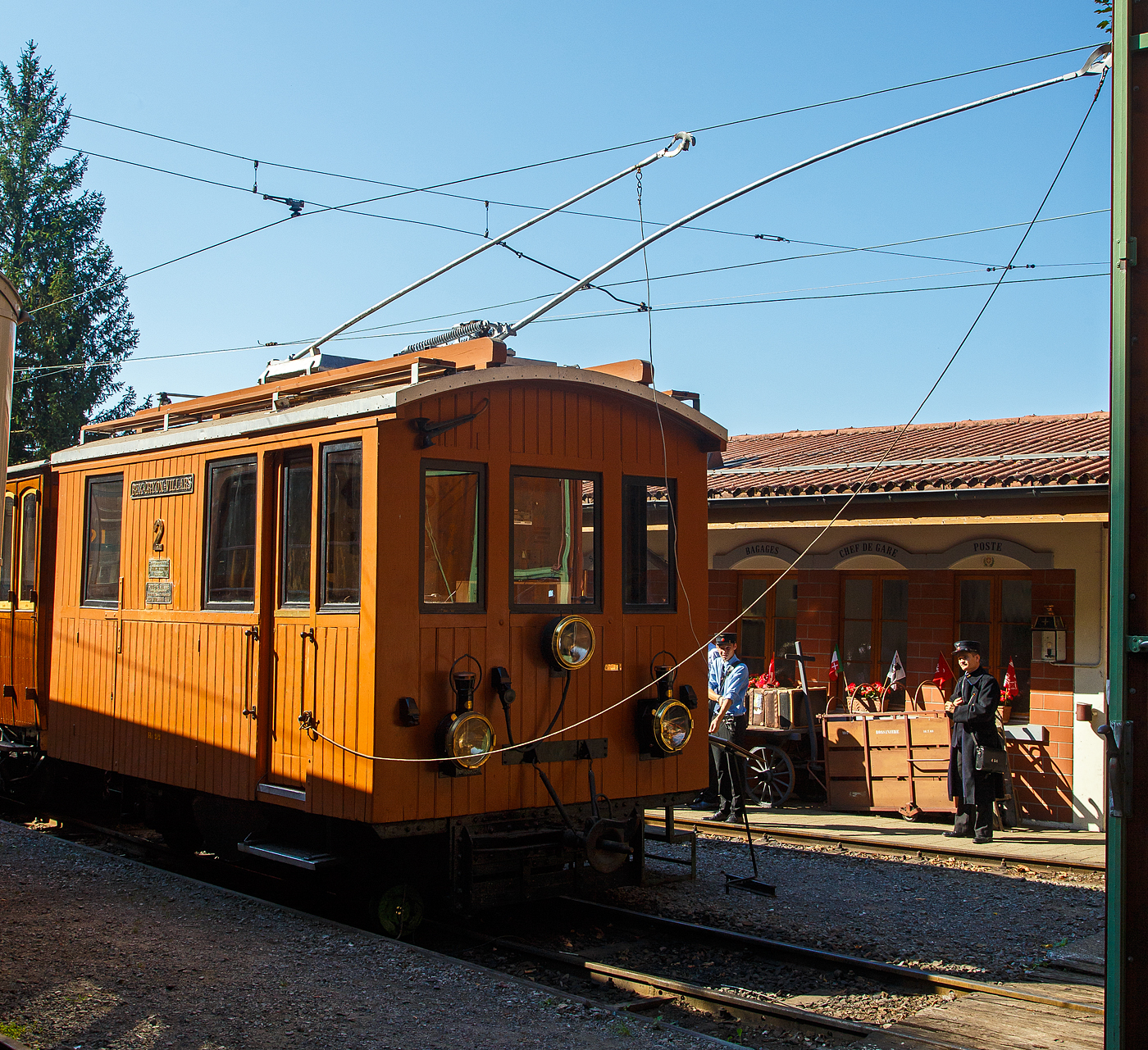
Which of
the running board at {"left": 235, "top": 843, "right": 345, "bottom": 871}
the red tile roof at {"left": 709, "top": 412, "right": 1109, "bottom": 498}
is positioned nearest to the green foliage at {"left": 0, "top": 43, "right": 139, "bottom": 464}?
the red tile roof at {"left": 709, "top": 412, "right": 1109, "bottom": 498}

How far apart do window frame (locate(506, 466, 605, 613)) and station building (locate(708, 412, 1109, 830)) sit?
8.41 ft

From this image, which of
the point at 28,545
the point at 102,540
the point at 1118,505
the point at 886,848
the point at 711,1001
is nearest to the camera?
the point at 1118,505

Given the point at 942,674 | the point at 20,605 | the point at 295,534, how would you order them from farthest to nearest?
the point at 942,674 → the point at 20,605 → the point at 295,534

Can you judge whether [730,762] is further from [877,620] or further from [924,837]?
[877,620]

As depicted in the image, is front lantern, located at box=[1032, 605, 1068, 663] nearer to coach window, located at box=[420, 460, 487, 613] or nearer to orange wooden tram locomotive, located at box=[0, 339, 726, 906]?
orange wooden tram locomotive, located at box=[0, 339, 726, 906]

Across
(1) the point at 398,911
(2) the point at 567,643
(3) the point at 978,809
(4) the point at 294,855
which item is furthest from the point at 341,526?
(3) the point at 978,809

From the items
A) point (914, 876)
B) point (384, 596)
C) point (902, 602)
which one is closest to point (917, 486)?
point (902, 602)

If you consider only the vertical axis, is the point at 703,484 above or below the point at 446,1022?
above

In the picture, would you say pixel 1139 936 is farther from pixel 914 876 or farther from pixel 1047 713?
pixel 1047 713

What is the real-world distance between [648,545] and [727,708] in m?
4.51

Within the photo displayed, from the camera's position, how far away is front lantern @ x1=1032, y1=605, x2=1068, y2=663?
1155 cm

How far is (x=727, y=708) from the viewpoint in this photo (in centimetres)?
1190

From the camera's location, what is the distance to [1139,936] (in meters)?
3.68

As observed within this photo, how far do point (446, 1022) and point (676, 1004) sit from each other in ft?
4.40
